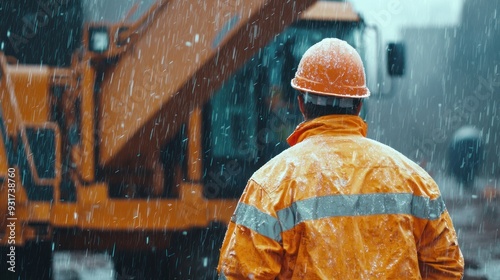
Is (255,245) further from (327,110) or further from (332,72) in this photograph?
(332,72)

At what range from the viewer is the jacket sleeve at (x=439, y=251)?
2.41m

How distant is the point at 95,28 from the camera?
6.16 metres

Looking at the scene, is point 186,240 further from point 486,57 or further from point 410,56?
point 410,56

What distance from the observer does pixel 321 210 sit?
7.52 ft

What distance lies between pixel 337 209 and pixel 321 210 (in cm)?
4

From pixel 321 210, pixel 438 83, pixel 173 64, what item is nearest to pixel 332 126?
pixel 321 210

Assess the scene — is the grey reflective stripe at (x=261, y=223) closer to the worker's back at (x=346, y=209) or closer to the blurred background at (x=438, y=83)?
the worker's back at (x=346, y=209)

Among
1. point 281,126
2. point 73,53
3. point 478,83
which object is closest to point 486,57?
point 478,83

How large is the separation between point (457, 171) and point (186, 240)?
26.4ft

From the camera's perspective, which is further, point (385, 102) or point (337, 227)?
point (385, 102)

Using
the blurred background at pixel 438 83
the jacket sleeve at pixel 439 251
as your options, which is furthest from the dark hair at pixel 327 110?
the blurred background at pixel 438 83

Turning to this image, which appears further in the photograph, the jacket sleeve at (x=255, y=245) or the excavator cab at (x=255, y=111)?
the excavator cab at (x=255, y=111)

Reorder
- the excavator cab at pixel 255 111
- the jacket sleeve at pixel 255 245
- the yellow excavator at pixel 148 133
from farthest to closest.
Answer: the excavator cab at pixel 255 111
the yellow excavator at pixel 148 133
the jacket sleeve at pixel 255 245

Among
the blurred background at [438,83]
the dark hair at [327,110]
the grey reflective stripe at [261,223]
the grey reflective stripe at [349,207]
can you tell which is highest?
the dark hair at [327,110]
